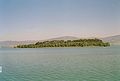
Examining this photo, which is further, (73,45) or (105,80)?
(73,45)

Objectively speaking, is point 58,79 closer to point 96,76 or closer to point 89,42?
point 96,76

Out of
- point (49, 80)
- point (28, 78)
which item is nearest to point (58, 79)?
point (49, 80)

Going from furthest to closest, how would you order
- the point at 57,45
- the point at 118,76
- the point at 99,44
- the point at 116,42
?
the point at 116,42 < the point at 57,45 < the point at 99,44 < the point at 118,76

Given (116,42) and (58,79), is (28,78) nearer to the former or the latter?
(58,79)

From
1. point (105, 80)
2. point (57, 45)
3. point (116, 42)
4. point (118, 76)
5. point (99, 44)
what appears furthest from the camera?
point (116, 42)

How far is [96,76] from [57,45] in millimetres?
25930

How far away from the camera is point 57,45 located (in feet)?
101

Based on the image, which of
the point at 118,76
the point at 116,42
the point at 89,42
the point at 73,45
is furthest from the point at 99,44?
the point at 118,76

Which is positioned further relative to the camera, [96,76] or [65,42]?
[65,42]

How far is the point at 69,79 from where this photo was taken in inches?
180

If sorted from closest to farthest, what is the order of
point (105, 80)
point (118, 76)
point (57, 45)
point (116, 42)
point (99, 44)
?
point (105, 80) → point (118, 76) → point (99, 44) → point (57, 45) → point (116, 42)

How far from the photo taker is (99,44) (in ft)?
94.1

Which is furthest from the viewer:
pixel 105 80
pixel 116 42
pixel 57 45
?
pixel 116 42

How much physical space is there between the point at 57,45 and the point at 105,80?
26327mm
